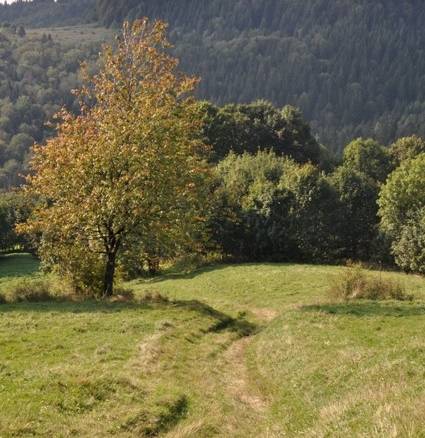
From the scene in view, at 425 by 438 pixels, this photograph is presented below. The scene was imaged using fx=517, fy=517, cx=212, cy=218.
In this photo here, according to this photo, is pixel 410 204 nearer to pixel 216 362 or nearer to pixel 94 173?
pixel 94 173

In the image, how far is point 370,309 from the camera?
30.3m

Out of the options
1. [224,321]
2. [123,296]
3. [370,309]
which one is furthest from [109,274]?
[370,309]

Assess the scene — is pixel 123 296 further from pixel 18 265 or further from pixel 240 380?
pixel 18 265

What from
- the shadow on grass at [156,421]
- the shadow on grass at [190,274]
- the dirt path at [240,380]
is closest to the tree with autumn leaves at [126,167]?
the dirt path at [240,380]

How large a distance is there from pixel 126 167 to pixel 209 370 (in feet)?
60.0

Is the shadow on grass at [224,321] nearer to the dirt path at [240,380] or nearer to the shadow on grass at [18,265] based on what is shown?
the dirt path at [240,380]

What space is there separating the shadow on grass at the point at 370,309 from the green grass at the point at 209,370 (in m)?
0.06

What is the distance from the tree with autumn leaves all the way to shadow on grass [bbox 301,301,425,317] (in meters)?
11.3

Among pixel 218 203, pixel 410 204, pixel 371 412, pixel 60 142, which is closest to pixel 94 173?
pixel 60 142

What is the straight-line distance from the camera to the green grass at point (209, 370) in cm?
1471

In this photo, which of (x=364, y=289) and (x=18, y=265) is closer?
(x=364, y=289)

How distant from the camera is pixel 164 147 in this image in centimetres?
3616

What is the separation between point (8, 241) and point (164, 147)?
101842 millimetres

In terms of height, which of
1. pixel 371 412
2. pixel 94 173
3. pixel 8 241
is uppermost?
pixel 94 173
